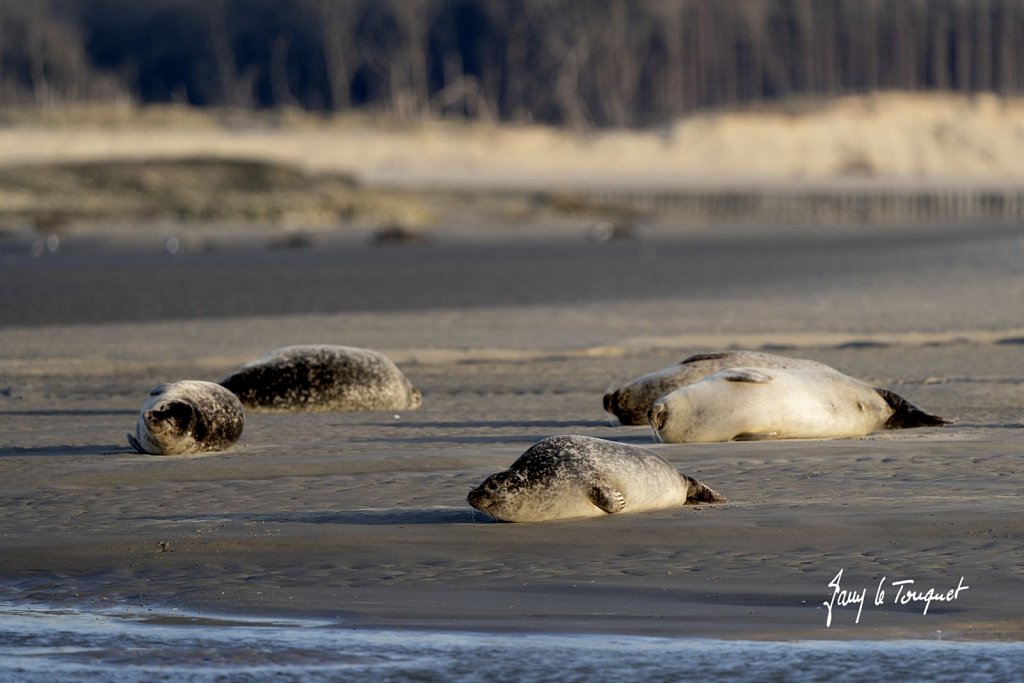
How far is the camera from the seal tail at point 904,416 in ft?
28.3

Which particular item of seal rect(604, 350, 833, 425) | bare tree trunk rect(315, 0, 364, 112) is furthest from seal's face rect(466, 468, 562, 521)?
bare tree trunk rect(315, 0, 364, 112)

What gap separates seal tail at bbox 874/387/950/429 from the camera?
8.63 metres

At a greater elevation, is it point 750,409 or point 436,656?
point 750,409

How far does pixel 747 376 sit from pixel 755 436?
1.19ft

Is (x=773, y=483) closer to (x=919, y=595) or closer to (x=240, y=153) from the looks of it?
(x=919, y=595)

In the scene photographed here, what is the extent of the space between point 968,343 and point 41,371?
7106 millimetres

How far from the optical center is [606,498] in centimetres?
650

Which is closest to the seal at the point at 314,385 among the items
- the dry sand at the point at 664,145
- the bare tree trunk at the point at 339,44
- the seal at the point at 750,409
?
the seal at the point at 750,409

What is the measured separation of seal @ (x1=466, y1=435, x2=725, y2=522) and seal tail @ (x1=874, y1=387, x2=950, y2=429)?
2396 millimetres

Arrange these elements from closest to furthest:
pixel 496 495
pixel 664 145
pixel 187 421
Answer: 1. pixel 496 495
2. pixel 187 421
3. pixel 664 145

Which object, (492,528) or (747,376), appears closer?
(492,528)

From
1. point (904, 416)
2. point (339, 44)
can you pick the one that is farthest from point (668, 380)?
point (339, 44)

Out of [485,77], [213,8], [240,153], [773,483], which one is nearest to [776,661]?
[773,483]

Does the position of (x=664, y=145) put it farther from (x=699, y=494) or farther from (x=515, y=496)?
(x=515, y=496)
